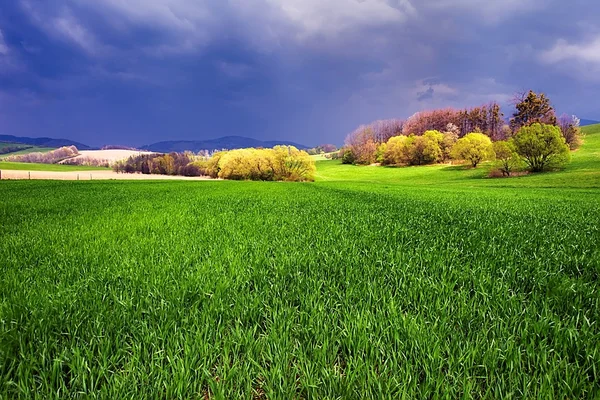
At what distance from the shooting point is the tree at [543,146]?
184 feet

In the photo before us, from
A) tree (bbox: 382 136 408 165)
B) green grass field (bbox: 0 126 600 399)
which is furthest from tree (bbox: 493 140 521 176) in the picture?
green grass field (bbox: 0 126 600 399)

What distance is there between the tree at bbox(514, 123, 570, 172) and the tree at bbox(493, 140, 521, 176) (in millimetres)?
1336

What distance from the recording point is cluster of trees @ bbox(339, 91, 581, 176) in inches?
2258

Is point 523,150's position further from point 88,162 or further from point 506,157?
point 88,162

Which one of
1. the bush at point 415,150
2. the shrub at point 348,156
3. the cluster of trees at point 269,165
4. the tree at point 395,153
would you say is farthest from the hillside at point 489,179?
the shrub at point 348,156

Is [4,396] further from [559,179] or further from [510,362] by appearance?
[559,179]

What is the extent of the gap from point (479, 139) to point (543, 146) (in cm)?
2260

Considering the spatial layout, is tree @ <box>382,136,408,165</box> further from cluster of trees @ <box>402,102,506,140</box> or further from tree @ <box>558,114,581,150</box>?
tree @ <box>558,114,581,150</box>

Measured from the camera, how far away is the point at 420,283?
11.7 ft

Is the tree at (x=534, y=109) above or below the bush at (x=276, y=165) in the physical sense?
above

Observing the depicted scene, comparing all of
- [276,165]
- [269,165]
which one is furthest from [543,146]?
[269,165]

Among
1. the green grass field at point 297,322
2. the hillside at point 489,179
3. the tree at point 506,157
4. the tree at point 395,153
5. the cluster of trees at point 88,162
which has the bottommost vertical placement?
the green grass field at point 297,322

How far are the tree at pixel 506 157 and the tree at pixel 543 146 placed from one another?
1336mm

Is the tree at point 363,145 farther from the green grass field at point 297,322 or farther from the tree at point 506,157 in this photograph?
the green grass field at point 297,322
